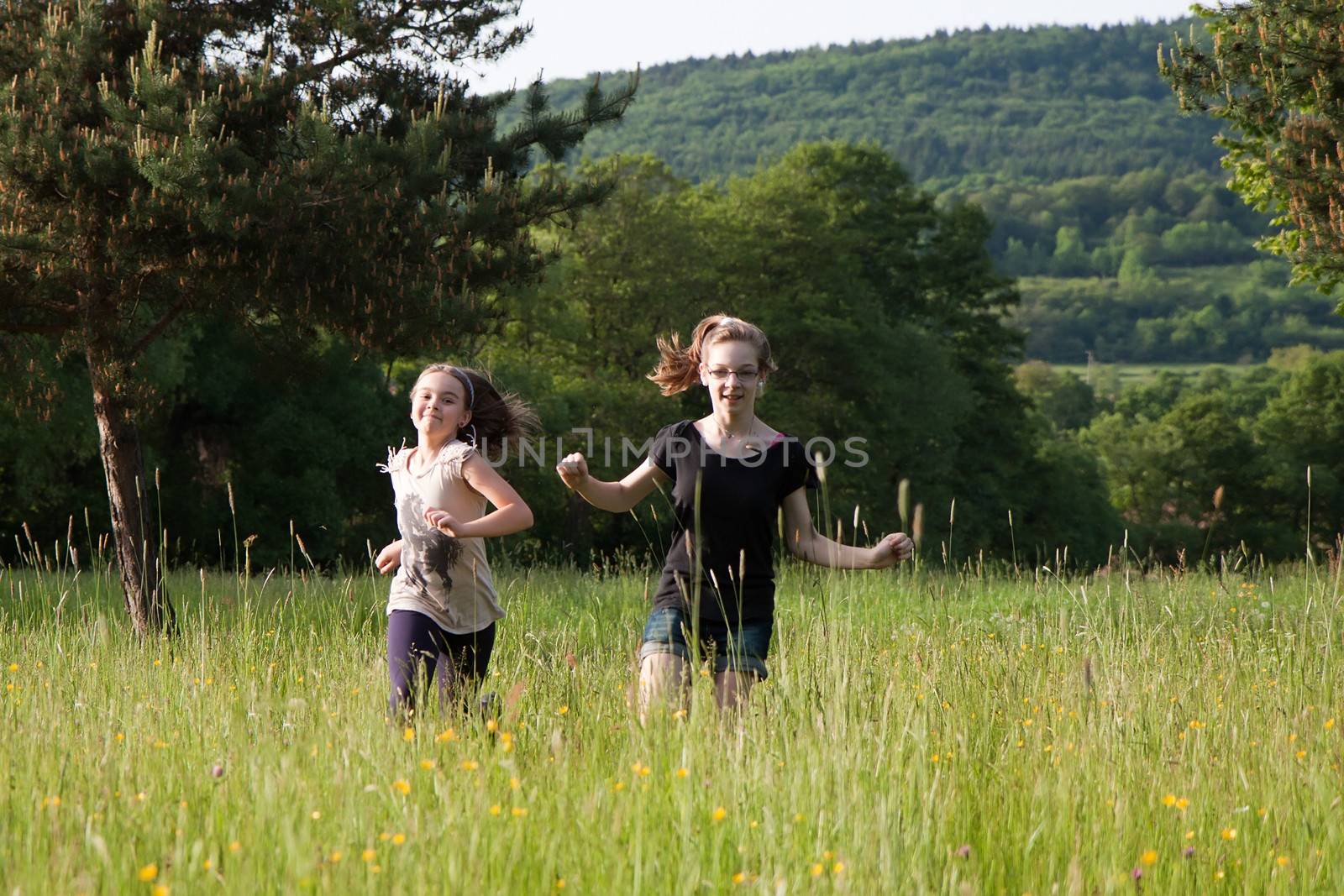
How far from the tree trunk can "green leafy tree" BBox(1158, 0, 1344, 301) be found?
903cm

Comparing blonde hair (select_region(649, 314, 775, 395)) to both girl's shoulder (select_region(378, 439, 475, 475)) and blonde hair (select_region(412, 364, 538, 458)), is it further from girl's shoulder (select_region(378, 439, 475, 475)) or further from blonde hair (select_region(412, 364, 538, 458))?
girl's shoulder (select_region(378, 439, 475, 475))

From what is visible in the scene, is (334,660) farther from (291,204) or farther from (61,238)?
(61,238)

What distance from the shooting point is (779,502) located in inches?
178

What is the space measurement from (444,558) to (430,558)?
4 cm

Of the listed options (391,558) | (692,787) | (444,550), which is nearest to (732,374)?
(444,550)

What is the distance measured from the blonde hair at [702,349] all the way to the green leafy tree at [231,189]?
4229 millimetres

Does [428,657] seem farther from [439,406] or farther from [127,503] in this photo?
[127,503]

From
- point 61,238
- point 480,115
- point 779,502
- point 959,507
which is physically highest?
point 480,115

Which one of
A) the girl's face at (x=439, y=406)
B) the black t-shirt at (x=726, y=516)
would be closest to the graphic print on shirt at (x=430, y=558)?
the girl's face at (x=439, y=406)

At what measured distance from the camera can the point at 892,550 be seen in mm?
3906

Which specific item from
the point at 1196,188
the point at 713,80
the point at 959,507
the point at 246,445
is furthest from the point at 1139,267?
the point at 246,445

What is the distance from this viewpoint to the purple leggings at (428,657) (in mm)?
4262

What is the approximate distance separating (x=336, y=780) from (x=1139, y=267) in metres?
147

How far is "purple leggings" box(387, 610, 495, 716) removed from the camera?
168 inches
